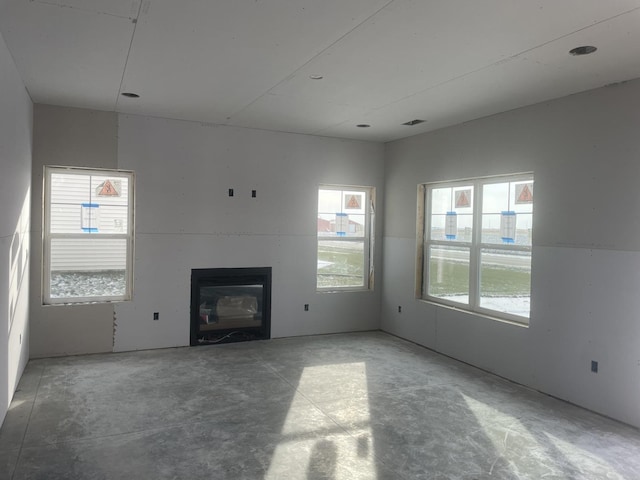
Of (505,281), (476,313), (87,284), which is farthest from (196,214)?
(505,281)

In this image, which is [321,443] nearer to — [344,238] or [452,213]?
[452,213]

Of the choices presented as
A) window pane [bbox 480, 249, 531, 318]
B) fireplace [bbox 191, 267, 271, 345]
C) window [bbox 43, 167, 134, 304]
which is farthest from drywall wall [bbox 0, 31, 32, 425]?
window pane [bbox 480, 249, 531, 318]

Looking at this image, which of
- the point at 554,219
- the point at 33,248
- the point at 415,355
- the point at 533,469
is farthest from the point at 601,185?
the point at 33,248

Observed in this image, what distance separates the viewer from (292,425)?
348 centimetres

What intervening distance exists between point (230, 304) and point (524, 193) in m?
3.75

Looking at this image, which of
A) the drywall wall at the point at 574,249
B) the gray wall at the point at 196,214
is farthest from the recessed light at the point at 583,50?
the gray wall at the point at 196,214

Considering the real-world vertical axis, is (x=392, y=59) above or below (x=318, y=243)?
above

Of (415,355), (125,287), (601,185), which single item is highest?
(601,185)

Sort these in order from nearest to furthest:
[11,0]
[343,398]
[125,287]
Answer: [11,0], [343,398], [125,287]

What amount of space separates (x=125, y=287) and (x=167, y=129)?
6.44 ft

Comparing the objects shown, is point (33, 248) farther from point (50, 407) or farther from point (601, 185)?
point (601, 185)

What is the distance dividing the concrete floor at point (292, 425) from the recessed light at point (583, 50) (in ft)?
8.98

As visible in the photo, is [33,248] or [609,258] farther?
[33,248]

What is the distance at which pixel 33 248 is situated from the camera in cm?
489
